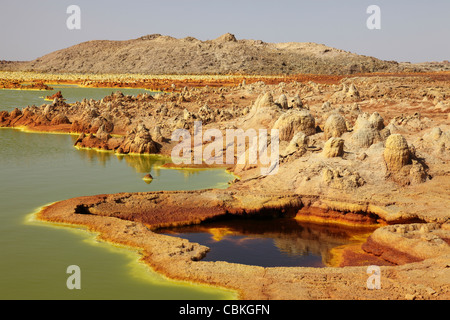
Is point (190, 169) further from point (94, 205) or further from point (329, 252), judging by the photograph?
point (329, 252)

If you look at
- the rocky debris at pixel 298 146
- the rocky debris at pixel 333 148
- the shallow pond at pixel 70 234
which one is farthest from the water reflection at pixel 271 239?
the rocky debris at pixel 298 146

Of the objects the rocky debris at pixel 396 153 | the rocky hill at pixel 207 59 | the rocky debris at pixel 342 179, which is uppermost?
the rocky hill at pixel 207 59

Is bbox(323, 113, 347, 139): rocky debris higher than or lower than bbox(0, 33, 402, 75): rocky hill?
lower

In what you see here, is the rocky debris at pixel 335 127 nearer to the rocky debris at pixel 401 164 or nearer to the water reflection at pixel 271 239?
the rocky debris at pixel 401 164

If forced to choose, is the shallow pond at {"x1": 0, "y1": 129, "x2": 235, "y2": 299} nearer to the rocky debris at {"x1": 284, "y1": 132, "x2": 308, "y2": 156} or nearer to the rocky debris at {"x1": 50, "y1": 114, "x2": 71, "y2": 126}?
the rocky debris at {"x1": 284, "y1": 132, "x2": 308, "y2": 156}

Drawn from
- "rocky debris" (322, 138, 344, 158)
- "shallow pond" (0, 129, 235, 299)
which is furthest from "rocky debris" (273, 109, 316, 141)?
"rocky debris" (322, 138, 344, 158)

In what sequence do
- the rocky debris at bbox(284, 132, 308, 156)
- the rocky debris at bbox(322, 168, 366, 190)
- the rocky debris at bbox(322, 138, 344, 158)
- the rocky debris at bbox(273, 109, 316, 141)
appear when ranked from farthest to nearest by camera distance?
the rocky debris at bbox(273, 109, 316, 141)
the rocky debris at bbox(284, 132, 308, 156)
the rocky debris at bbox(322, 138, 344, 158)
the rocky debris at bbox(322, 168, 366, 190)

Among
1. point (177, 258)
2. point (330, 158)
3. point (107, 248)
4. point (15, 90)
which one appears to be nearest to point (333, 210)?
point (330, 158)
